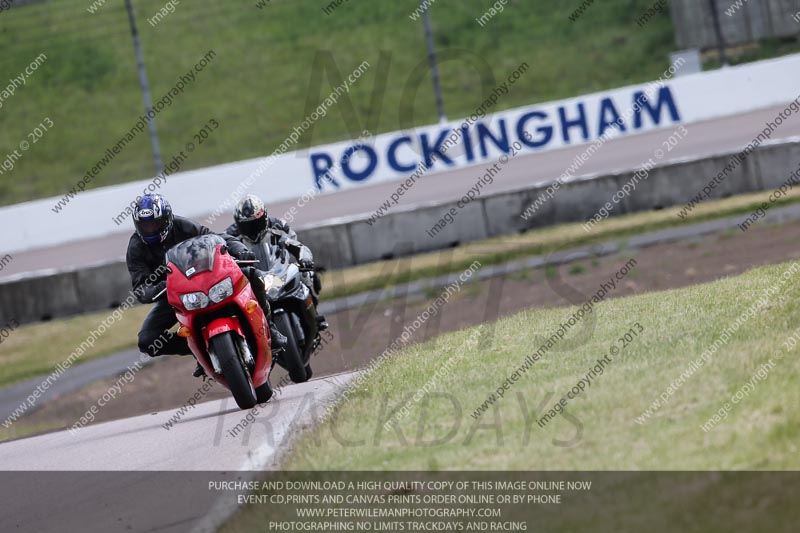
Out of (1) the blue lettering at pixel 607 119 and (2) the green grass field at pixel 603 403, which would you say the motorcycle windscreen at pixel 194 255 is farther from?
(1) the blue lettering at pixel 607 119

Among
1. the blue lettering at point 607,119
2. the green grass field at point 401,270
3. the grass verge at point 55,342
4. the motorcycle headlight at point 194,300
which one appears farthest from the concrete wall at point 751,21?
the motorcycle headlight at point 194,300

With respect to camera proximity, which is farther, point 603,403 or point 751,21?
point 751,21

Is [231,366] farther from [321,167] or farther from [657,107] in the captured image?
[657,107]

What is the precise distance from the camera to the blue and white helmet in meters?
8.88

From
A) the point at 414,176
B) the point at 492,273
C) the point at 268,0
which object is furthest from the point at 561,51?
the point at 492,273

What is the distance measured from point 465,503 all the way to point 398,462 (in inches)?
37.0

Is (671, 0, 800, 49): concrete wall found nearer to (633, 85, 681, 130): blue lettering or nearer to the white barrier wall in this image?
(633, 85, 681, 130): blue lettering

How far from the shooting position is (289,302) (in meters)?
10.3

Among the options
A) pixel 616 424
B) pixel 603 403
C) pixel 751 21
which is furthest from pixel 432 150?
pixel 616 424

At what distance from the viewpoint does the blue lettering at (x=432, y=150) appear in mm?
21062

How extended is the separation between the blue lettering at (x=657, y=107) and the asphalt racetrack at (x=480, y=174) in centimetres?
26

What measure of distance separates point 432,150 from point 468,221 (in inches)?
123

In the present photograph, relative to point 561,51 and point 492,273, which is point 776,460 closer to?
point 492,273

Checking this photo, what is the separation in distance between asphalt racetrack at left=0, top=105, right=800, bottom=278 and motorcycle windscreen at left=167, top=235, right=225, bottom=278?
36.4 feet
